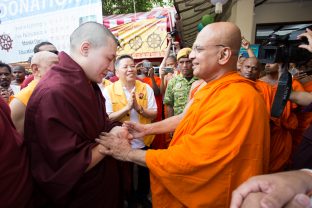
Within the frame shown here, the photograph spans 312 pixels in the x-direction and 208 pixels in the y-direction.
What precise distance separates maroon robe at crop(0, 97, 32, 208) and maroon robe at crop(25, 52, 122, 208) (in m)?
0.07

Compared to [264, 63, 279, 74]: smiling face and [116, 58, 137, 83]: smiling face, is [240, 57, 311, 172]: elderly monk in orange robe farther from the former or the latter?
[116, 58, 137, 83]: smiling face

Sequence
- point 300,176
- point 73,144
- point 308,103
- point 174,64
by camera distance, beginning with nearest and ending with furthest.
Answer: point 300,176 → point 73,144 → point 308,103 → point 174,64

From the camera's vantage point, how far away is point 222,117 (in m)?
1.50

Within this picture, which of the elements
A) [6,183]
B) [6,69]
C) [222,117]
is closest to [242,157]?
[222,117]

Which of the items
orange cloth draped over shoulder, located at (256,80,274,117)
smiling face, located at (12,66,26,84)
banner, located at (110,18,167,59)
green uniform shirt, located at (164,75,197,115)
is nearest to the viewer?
orange cloth draped over shoulder, located at (256,80,274,117)

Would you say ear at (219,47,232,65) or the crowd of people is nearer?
the crowd of people

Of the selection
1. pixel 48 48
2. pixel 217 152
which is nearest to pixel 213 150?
pixel 217 152

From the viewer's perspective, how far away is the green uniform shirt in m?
3.81

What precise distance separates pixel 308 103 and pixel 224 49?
0.98 m

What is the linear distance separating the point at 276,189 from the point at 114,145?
1098mm

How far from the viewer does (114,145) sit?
64.3 inches

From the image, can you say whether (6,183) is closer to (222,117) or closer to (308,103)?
(222,117)

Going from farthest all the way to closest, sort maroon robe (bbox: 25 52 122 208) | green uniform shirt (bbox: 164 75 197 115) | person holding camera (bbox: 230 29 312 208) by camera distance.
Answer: green uniform shirt (bbox: 164 75 197 115) → maroon robe (bbox: 25 52 122 208) → person holding camera (bbox: 230 29 312 208)

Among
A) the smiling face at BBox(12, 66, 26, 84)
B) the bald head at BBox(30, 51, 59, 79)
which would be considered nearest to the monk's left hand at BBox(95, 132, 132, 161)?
the bald head at BBox(30, 51, 59, 79)
